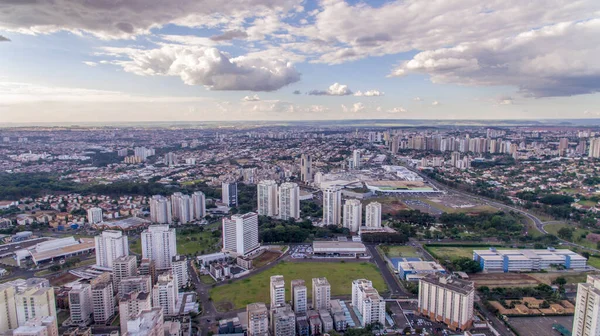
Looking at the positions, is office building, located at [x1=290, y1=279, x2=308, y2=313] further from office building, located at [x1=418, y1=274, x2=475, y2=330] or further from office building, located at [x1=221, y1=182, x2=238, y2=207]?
office building, located at [x1=221, y1=182, x2=238, y2=207]

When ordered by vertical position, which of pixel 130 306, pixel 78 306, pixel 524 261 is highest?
→ pixel 130 306

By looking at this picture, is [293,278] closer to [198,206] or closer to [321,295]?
[321,295]

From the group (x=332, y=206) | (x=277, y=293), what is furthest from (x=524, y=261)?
(x=277, y=293)

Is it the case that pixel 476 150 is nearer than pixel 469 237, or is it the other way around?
pixel 469 237

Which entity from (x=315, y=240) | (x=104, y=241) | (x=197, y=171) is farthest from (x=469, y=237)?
(x=197, y=171)

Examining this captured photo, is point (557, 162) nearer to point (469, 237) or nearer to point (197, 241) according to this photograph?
point (469, 237)

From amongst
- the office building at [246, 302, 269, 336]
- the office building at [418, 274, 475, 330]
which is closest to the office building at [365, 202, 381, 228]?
the office building at [418, 274, 475, 330]

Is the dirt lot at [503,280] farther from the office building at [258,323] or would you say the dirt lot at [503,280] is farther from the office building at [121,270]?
the office building at [121,270]
